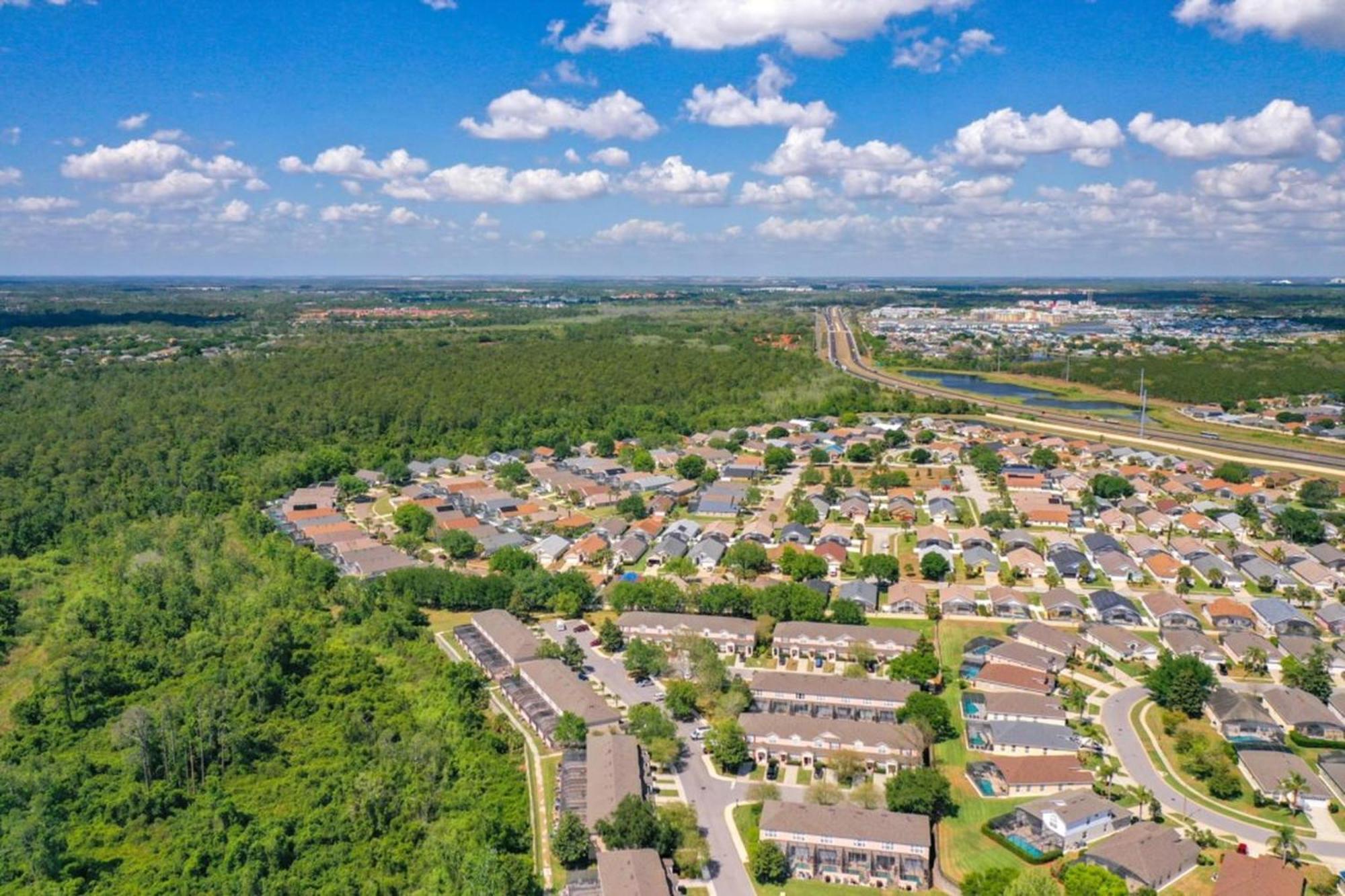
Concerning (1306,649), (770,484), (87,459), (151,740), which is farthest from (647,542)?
(87,459)

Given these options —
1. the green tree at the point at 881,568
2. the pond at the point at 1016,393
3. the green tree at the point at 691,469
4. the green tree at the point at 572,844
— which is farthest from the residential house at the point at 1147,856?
the pond at the point at 1016,393

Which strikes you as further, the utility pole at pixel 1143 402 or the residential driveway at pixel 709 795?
the utility pole at pixel 1143 402

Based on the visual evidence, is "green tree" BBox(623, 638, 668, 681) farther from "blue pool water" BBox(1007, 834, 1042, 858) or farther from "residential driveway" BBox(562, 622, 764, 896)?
"blue pool water" BBox(1007, 834, 1042, 858)

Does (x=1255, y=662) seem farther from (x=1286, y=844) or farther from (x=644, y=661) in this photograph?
(x=644, y=661)

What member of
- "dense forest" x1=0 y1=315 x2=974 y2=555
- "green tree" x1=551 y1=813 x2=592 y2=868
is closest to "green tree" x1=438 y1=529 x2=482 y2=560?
"dense forest" x1=0 y1=315 x2=974 y2=555

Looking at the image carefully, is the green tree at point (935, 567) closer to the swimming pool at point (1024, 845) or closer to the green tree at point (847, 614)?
the green tree at point (847, 614)

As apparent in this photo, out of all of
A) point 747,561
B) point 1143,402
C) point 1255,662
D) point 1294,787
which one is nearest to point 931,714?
point 1294,787
